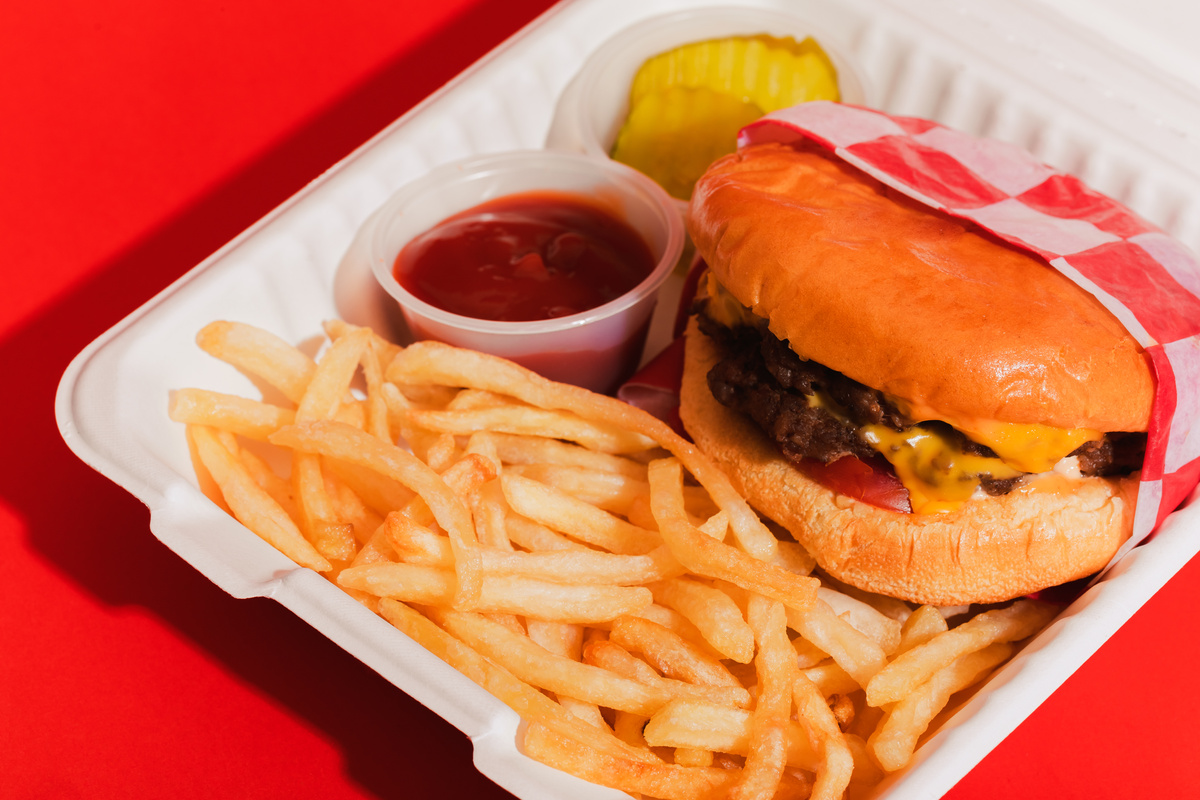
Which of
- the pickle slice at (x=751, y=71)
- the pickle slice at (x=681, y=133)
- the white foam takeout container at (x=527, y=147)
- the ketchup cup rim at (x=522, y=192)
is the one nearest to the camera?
the white foam takeout container at (x=527, y=147)

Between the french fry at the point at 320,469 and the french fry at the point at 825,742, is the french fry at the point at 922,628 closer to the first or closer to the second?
the french fry at the point at 825,742

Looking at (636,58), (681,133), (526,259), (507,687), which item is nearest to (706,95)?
(681,133)

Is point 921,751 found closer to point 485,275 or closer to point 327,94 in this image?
point 485,275

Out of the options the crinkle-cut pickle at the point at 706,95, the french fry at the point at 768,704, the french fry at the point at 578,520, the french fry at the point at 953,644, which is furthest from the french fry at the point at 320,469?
the crinkle-cut pickle at the point at 706,95

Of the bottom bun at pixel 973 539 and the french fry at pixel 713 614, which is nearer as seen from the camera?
the french fry at pixel 713 614

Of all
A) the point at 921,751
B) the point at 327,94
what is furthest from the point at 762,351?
the point at 327,94

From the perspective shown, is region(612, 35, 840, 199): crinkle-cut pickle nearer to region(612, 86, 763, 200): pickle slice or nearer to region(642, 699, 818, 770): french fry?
region(612, 86, 763, 200): pickle slice

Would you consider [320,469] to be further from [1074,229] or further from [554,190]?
[1074,229]

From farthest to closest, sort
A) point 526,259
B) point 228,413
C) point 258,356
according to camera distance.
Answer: point 526,259, point 258,356, point 228,413
